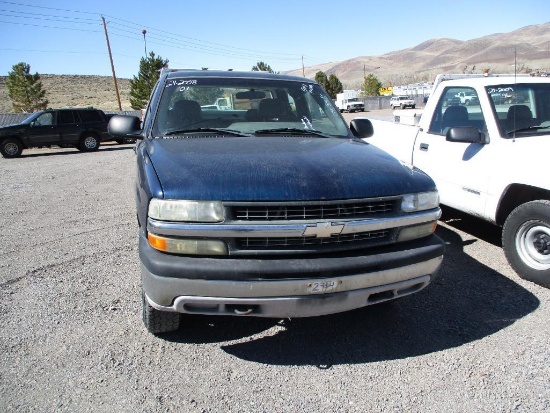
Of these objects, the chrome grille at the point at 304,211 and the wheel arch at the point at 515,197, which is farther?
the wheel arch at the point at 515,197

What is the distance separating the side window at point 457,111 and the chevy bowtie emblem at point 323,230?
3.01 metres

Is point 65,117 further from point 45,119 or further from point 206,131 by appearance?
point 206,131

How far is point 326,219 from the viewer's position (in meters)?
2.47

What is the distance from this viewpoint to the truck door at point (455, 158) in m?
4.47

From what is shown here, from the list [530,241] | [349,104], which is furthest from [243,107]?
[349,104]

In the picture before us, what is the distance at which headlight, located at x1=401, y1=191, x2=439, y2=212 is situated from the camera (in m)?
2.73

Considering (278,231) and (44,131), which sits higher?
(44,131)

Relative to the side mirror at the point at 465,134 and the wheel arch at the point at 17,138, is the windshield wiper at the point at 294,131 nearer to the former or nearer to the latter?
the side mirror at the point at 465,134

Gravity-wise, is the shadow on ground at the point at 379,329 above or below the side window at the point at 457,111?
below

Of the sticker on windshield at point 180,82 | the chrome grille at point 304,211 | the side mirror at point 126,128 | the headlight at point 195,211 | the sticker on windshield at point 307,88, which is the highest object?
the sticker on windshield at point 180,82

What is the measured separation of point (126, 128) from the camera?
3811 mm

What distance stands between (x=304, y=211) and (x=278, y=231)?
0.64 ft

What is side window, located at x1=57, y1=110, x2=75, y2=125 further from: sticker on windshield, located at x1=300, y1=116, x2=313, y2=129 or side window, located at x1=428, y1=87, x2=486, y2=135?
sticker on windshield, located at x1=300, y1=116, x2=313, y2=129

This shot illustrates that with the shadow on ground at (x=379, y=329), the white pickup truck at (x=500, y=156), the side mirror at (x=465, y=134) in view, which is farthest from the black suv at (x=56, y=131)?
the shadow on ground at (x=379, y=329)
